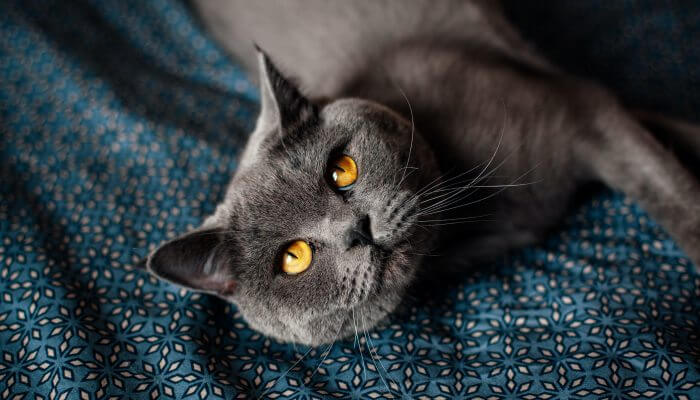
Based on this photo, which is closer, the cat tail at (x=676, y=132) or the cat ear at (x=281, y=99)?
the cat ear at (x=281, y=99)

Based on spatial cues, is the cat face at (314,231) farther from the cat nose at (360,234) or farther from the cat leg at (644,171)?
the cat leg at (644,171)

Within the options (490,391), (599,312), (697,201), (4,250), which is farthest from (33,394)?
(697,201)

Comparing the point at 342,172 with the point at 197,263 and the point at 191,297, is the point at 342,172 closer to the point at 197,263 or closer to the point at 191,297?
the point at 197,263

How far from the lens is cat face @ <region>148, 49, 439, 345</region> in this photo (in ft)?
3.20

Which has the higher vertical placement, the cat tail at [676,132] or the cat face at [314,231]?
the cat tail at [676,132]

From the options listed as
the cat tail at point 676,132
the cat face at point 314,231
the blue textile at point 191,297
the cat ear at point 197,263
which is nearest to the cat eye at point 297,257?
the cat face at point 314,231

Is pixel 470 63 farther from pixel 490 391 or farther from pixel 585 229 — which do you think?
pixel 490 391

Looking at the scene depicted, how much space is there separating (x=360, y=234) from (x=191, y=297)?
51cm

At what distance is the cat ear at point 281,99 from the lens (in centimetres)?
107

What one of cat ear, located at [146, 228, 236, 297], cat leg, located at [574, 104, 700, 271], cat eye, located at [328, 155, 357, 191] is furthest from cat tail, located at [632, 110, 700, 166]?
cat ear, located at [146, 228, 236, 297]

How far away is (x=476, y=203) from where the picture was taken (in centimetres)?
125

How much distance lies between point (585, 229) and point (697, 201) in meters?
0.26

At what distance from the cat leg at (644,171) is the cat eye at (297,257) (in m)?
0.73

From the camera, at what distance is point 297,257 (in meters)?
1.02
